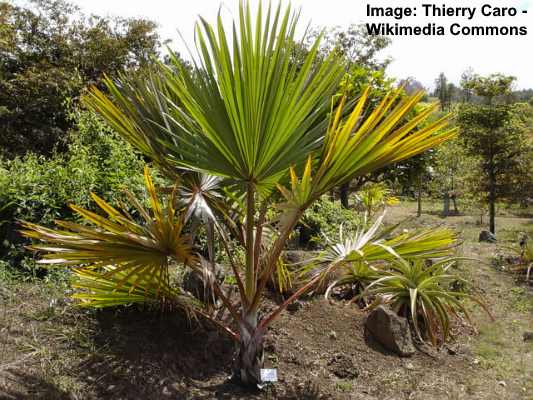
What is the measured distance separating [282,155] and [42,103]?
12.7 meters

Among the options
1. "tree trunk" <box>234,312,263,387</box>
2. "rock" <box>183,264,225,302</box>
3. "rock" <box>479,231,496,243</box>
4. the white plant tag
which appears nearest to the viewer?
"tree trunk" <box>234,312,263,387</box>

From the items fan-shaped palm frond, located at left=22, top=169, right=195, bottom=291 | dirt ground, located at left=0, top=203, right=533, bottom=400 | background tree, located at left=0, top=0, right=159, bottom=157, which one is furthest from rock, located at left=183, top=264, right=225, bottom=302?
background tree, located at left=0, top=0, right=159, bottom=157

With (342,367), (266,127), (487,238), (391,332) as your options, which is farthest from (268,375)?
(487,238)

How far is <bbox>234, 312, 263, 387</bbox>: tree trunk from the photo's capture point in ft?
10.1

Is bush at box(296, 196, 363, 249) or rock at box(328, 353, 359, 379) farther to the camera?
bush at box(296, 196, 363, 249)

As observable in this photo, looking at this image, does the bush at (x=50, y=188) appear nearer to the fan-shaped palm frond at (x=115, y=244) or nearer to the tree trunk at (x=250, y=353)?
the fan-shaped palm frond at (x=115, y=244)

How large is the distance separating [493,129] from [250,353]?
37.5 feet

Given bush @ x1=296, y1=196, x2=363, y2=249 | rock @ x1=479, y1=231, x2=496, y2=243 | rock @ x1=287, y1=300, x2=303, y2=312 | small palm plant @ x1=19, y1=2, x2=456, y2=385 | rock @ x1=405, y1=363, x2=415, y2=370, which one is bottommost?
rock @ x1=405, y1=363, x2=415, y2=370

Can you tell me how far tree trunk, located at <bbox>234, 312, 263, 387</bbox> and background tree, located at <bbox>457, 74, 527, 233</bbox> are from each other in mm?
11023

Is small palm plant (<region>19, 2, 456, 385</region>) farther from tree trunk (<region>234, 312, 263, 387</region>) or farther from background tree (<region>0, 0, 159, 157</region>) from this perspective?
background tree (<region>0, 0, 159, 157</region>)

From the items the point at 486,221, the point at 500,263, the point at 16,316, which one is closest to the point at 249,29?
the point at 16,316

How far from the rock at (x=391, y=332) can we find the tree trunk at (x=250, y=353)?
1578 millimetres

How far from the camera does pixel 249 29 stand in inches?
95.7

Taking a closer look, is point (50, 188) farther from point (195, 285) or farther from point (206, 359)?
point (206, 359)
